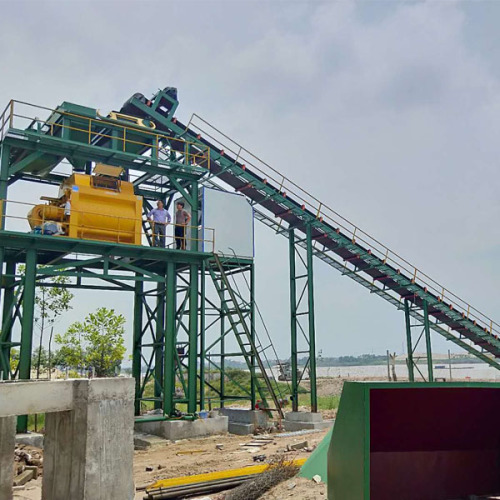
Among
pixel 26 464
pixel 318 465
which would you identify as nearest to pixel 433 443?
pixel 318 465

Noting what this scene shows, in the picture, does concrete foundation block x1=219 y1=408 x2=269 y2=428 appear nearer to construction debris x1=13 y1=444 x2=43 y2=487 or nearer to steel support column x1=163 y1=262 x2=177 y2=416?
steel support column x1=163 y1=262 x2=177 y2=416

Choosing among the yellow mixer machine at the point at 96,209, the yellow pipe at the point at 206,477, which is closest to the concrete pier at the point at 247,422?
the yellow mixer machine at the point at 96,209

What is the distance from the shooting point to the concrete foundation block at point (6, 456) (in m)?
9.52

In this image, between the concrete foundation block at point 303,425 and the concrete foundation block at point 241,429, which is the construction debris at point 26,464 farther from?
the concrete foundation block at point 303,425

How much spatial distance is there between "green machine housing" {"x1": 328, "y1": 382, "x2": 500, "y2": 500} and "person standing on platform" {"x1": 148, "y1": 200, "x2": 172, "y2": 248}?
12452mm

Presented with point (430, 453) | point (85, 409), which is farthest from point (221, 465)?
point (430, 453)

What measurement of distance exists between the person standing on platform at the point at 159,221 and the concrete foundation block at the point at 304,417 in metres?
7.81

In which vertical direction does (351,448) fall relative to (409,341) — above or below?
below

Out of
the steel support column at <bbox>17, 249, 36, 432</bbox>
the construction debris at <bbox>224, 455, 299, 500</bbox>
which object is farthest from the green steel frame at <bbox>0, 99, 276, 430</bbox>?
the construction debris at <bbox>224, 455, 299, 500</bbox>

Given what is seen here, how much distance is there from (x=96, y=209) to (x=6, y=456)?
324 inches

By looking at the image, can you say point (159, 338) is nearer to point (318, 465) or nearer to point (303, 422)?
point (303, 422)

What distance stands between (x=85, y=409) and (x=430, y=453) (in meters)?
5.22

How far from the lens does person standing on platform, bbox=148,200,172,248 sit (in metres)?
18.0

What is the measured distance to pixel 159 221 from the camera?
18.0 metres
